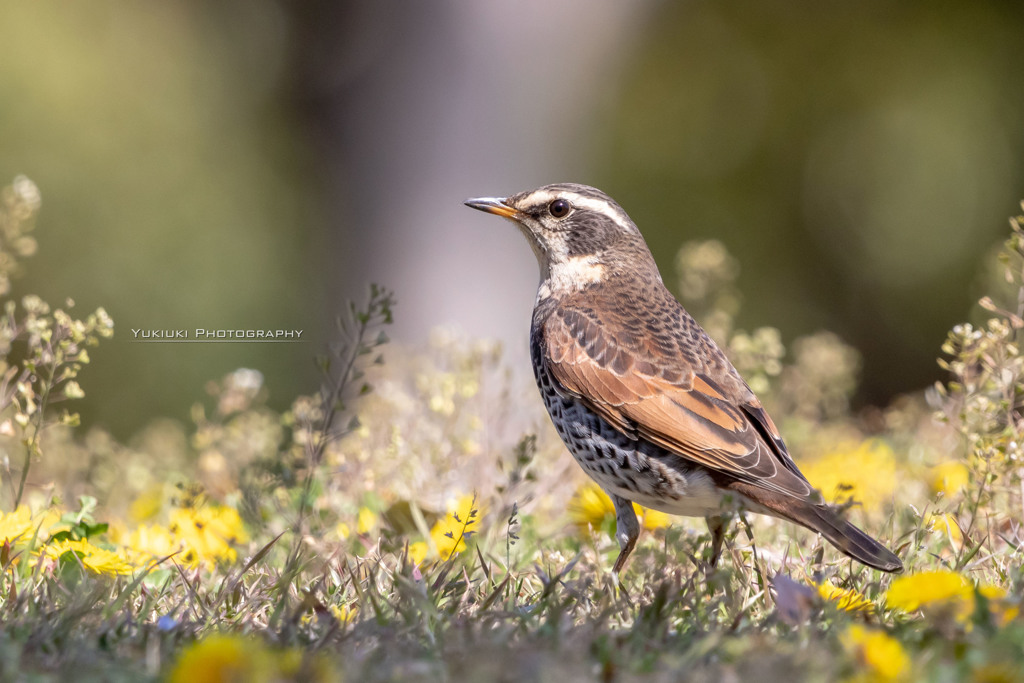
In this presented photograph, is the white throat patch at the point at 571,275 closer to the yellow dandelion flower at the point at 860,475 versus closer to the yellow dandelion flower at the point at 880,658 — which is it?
the yellow dandelion flower at the point at 860,475

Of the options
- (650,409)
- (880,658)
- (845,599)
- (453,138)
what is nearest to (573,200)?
(650,409)

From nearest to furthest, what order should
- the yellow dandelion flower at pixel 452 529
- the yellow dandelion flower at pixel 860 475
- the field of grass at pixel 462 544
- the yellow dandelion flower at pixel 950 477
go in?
the field of grass at pixel 462 544
the yellow dandelion flower at pixel 452 529
the yellow dandelion flower at pixel 950 477
the yellow dandelion flower at pixel 860 475

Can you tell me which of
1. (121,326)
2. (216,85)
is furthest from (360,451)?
(216,85)

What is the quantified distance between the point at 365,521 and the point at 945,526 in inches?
92.3

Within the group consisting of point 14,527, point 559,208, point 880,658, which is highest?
point 559,208

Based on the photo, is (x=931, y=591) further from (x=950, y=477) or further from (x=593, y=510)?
(x=950, y=477)

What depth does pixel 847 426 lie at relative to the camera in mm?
7867

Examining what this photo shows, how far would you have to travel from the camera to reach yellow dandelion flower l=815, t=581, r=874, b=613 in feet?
10.5

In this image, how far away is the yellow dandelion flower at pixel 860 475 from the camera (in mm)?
5332

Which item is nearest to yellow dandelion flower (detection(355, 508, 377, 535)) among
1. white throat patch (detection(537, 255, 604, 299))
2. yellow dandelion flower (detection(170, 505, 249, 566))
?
yellow dandelion flower (detection(170, 505, 249, 566))

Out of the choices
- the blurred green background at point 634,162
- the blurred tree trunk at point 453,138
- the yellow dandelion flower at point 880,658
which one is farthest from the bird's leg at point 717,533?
the blurred green background at point 634,162

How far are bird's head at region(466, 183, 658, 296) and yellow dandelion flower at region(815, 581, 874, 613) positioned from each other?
7.74ft

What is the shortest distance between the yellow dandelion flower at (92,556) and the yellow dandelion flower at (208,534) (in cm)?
47

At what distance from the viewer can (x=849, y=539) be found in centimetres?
357
